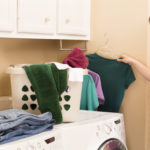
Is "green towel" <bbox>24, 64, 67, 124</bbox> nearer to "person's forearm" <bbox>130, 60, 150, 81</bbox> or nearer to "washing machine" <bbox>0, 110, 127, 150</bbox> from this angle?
"washing machine" <bbox>0, 110, 127, 150</bbox>

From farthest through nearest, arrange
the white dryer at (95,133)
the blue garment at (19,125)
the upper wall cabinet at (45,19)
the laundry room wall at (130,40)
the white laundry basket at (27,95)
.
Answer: the laundry room wall at (130,40) < the upper wall cabinet at (45,19) < the white laundry basket at (27,95) < the white dryer at (95,133) < the blue garment at (19,125)

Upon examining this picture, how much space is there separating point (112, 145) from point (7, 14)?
3.33 feet

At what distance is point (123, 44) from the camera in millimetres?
2316

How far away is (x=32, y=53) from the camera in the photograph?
251 cm

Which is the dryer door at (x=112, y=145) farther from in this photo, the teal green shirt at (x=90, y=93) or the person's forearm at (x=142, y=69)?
the person's forearm at (x=142, y=69)

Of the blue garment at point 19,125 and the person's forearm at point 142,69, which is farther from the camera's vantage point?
the person's forearm at point 142,69

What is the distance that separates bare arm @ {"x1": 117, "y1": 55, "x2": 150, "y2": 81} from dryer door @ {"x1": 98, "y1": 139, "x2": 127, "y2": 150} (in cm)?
51

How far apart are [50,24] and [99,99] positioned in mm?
671

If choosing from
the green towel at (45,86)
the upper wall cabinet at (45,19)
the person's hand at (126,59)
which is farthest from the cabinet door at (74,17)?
the green towel at (45,86)

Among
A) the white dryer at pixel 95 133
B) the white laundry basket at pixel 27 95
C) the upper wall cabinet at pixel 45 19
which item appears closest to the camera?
the white dryer at pixel 95 133

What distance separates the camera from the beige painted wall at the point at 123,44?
87.4 inches

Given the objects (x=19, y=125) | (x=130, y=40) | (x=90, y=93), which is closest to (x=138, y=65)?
(x=130, y=40)

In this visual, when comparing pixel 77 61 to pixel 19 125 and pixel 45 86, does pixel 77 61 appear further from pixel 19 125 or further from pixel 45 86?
pixel 19 125

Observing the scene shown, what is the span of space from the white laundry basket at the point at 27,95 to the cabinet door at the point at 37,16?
0.36 metres
